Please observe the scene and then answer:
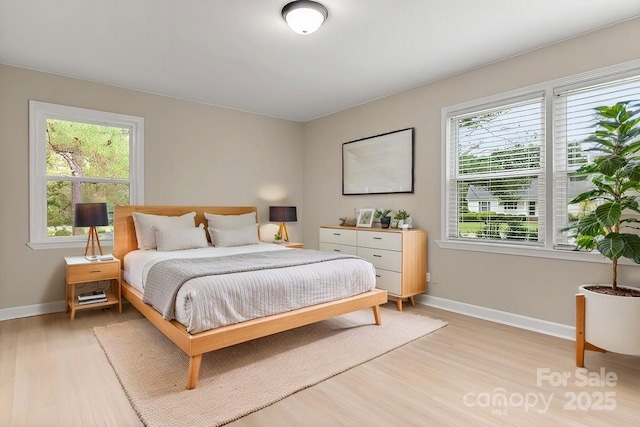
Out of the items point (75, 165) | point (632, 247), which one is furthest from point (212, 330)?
point (75, 165)

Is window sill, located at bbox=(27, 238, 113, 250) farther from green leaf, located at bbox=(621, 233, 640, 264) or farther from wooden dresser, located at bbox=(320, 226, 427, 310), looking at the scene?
green leaf, located at bbox=(621, 233, 640, 264)

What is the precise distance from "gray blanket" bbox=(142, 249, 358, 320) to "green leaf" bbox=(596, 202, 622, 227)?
1990 millimetres

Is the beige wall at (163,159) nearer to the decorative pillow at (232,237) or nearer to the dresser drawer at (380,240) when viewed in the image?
the decorative pillow at (232,237)

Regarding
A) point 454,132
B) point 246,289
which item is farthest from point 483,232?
point 246,289

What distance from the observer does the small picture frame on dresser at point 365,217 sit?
448cm

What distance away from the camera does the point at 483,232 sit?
3602mm

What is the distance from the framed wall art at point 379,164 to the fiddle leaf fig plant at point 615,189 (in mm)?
1916

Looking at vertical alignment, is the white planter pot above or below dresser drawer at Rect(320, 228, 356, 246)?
below

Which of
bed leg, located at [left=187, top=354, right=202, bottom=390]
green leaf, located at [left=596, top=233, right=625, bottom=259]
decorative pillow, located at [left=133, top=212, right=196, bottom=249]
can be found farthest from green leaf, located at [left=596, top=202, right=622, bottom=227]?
decorative pillow, located at [left=133, top=212, right=196, bottom=249]

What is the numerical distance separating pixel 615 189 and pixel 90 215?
463cm

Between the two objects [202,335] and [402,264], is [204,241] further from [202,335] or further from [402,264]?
[402,264]

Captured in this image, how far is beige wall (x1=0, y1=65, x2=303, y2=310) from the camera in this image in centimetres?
349

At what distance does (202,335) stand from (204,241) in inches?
80.2

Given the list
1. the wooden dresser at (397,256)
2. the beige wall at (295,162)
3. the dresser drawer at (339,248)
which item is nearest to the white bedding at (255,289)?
the wooden dresser at (397,256)
